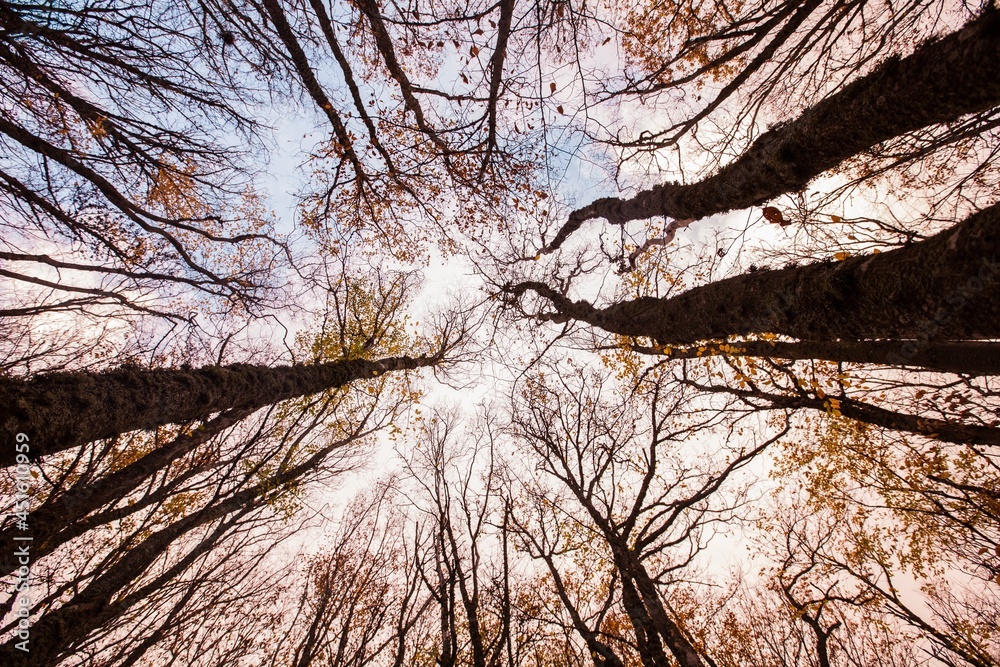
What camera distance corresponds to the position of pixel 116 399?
3.11 metres

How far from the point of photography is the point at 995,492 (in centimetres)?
519

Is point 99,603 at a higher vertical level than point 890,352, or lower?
lower

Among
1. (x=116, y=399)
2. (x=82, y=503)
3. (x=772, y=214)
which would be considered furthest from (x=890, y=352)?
(x=82, y=503)

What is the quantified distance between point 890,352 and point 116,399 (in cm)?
837

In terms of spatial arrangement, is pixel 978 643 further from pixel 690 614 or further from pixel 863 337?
pixel 863 337

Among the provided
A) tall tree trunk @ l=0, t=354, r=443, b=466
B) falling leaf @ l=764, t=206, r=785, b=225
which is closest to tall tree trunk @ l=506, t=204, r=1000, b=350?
falling leaf @ l=764, t=206, r=785, b=225

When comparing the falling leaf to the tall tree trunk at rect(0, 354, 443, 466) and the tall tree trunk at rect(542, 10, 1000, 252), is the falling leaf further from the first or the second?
the tall tree trunk at rect(0, 354, 443, 466)

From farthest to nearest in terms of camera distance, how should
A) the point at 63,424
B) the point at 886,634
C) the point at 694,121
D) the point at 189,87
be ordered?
the point at 886,634
the point at 189,87
the point at 694,121
the point at 63,424

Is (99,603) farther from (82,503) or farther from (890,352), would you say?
(890,352)

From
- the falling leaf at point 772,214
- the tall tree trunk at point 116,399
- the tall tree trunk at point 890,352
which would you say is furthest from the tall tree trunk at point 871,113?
the tall tree trunk at point 116,399

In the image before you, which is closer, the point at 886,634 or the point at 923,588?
the point at 923,588

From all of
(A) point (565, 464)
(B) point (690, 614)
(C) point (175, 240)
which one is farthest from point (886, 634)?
(C) point (175, 240)

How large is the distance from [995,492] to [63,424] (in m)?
12.0

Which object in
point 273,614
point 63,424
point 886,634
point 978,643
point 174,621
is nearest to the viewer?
point 63,424
